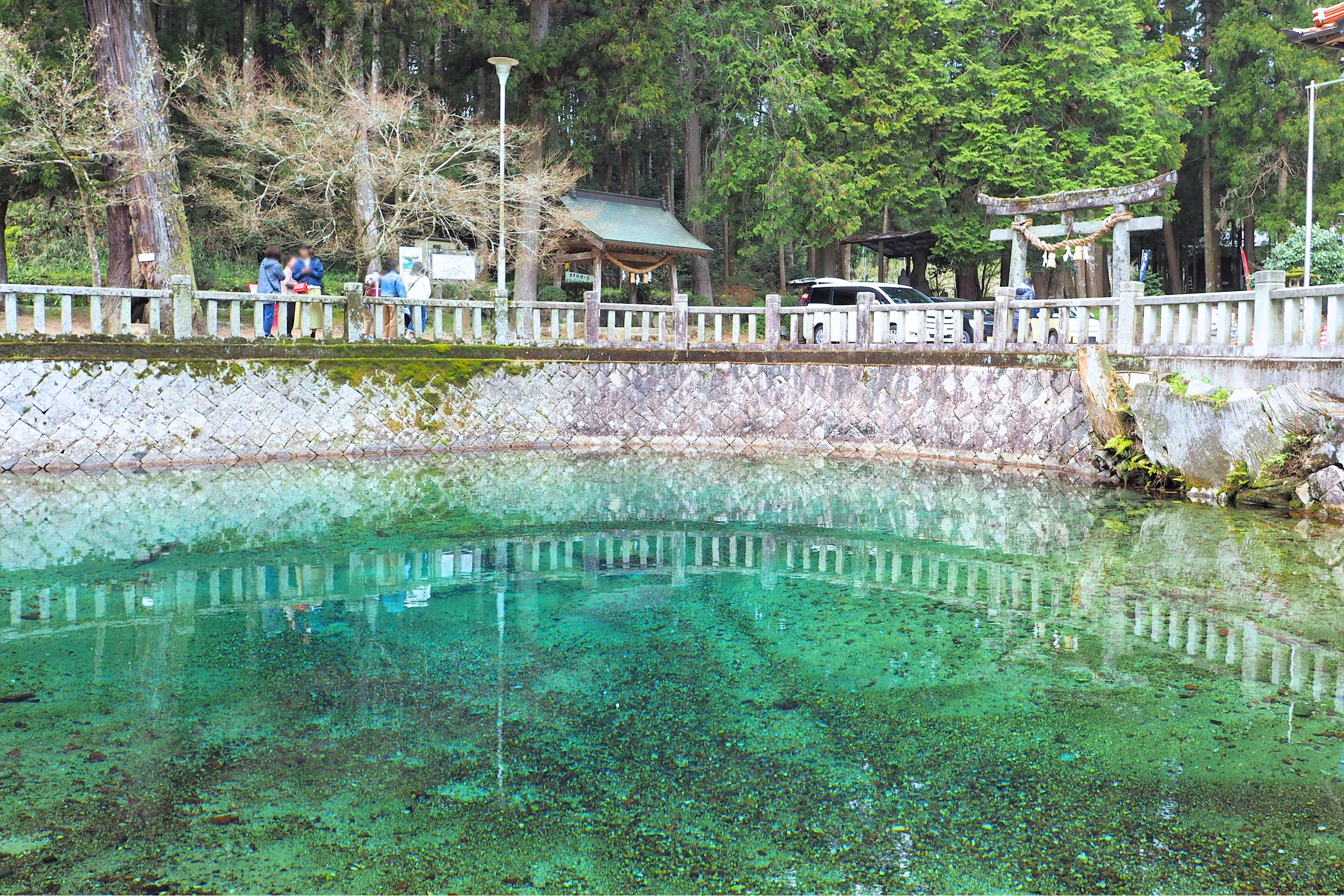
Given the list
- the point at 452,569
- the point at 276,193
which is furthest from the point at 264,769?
the point at 276,193

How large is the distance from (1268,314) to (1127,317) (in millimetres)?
2656

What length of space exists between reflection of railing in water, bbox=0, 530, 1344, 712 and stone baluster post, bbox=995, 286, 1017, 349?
5831 mm

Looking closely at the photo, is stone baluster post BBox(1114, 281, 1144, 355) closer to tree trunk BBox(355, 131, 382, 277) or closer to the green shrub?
the green shrub

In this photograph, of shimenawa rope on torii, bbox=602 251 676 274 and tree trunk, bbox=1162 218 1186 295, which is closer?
shimenawa rope on torii, bbox=602 251 676 274

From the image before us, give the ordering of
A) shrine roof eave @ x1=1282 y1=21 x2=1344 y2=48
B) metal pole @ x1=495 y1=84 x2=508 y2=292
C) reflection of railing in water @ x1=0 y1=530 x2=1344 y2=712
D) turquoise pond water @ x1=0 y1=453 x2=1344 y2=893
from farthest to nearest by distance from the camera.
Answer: metal pole @ x1=495 y1=84 x2=508 y2=292 → shrine roof eave @ x1=1282 y1=21 x2=1344 y2=48 → reflection of railing in water @ x1=0 y1=530 x2=1344 y2=712 → turquoise pond water @ x1=0 y1=453 x2=1344 y2=893

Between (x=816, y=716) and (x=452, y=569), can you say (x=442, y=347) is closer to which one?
(x=452, y=569)

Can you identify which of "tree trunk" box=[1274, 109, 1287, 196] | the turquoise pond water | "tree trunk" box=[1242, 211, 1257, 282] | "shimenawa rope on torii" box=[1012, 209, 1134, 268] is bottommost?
the turquoise pond water

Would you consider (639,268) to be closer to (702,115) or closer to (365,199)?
(365,199)

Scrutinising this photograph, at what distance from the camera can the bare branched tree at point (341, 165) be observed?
18094 millimetres

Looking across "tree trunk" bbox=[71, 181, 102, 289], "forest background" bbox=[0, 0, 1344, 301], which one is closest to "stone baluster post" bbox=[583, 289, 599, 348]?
"forest background" bbox=[0, 0, 1344, 301]

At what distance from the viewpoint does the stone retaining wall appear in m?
12.7

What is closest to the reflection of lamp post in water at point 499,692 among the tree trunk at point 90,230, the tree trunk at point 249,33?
the tree trunk at point 90,230

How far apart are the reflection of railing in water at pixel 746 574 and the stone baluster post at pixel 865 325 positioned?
6164 mm

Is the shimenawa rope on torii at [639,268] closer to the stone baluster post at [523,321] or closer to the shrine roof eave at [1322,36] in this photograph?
the stone baluster post at [523,321]
